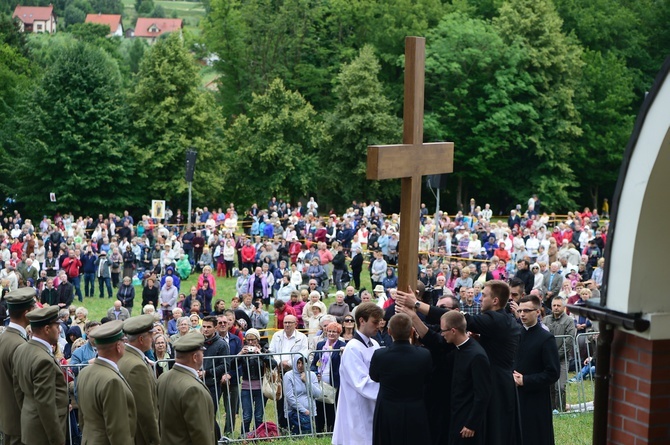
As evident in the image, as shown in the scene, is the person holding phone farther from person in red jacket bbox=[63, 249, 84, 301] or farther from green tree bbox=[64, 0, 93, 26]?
green tree bbox=[64, 0, 93, 26]

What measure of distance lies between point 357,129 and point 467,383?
40.4m

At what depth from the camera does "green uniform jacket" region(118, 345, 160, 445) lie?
774 centimetres

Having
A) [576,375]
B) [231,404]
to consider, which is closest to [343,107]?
[576,375]

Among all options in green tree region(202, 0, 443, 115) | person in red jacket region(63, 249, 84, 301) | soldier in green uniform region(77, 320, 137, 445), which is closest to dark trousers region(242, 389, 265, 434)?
soldier in green uniform region(77, 320, 137, 445)

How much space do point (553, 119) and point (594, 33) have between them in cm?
746

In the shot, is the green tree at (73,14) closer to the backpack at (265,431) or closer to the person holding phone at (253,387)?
the person holding phone at (253,387)

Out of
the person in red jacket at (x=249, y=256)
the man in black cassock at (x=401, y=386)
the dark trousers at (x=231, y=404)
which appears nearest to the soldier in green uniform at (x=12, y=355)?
the man in black cassock at (x=401, y=386)

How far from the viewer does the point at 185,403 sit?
742 centimetres

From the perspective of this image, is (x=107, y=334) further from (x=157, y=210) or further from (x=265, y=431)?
(x=157, y=210)

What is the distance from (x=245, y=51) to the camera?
57344mm

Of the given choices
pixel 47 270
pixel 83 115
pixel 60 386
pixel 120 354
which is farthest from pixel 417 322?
pixel 83 115

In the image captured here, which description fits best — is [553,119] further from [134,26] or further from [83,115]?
[134,26]

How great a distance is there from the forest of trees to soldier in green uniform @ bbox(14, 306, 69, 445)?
3864 centimetres

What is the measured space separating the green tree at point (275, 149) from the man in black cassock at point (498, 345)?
1564 inches
